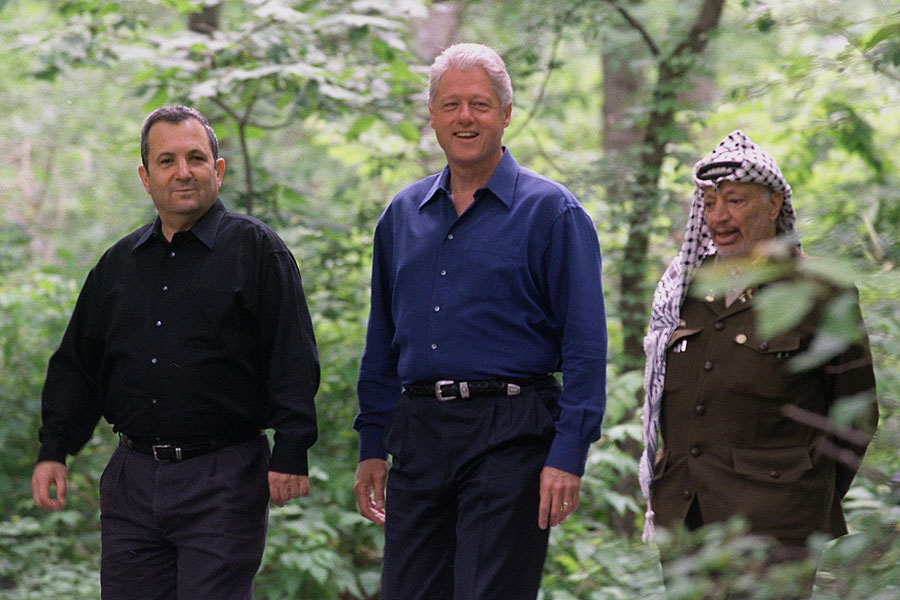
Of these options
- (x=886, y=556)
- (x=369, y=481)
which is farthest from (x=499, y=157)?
(x=886, y=556)

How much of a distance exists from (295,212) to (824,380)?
172 inches

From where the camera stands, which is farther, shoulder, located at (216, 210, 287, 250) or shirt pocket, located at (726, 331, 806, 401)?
shoulder, located at (216, 210, 287, 250)

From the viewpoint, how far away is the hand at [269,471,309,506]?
11.3ft

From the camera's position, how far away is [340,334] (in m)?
6.73

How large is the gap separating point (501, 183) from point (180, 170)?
3.43ft

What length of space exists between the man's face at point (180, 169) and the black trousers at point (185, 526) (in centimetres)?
80

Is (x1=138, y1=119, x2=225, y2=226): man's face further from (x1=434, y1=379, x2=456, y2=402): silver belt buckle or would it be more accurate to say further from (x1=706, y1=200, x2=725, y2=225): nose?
(x1=706, y1=200, x2=725, y2=225): nose

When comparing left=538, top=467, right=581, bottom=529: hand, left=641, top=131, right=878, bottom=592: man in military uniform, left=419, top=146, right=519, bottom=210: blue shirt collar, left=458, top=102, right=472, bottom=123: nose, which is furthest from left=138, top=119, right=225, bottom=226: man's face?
left=641, top=131, right=878, bottom=592: man in military uniform

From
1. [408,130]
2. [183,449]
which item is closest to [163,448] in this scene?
[183,449]

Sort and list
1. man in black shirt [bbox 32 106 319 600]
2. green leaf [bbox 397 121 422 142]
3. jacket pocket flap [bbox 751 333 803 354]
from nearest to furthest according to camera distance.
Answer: jacket pocket flap [bbox 751 333 803 354], man in black shirt [bbox 32 106 319 600], green leaf [bbox 397 121 422 142]

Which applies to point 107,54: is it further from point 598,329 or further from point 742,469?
point 742,469

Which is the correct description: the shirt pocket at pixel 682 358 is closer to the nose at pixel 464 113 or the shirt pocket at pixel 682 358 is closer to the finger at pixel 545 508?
the finger at pixel 545 508

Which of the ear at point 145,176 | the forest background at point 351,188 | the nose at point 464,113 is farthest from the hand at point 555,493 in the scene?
the ear at point 145,176

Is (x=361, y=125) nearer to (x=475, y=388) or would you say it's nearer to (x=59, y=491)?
(x=59, y=491)
